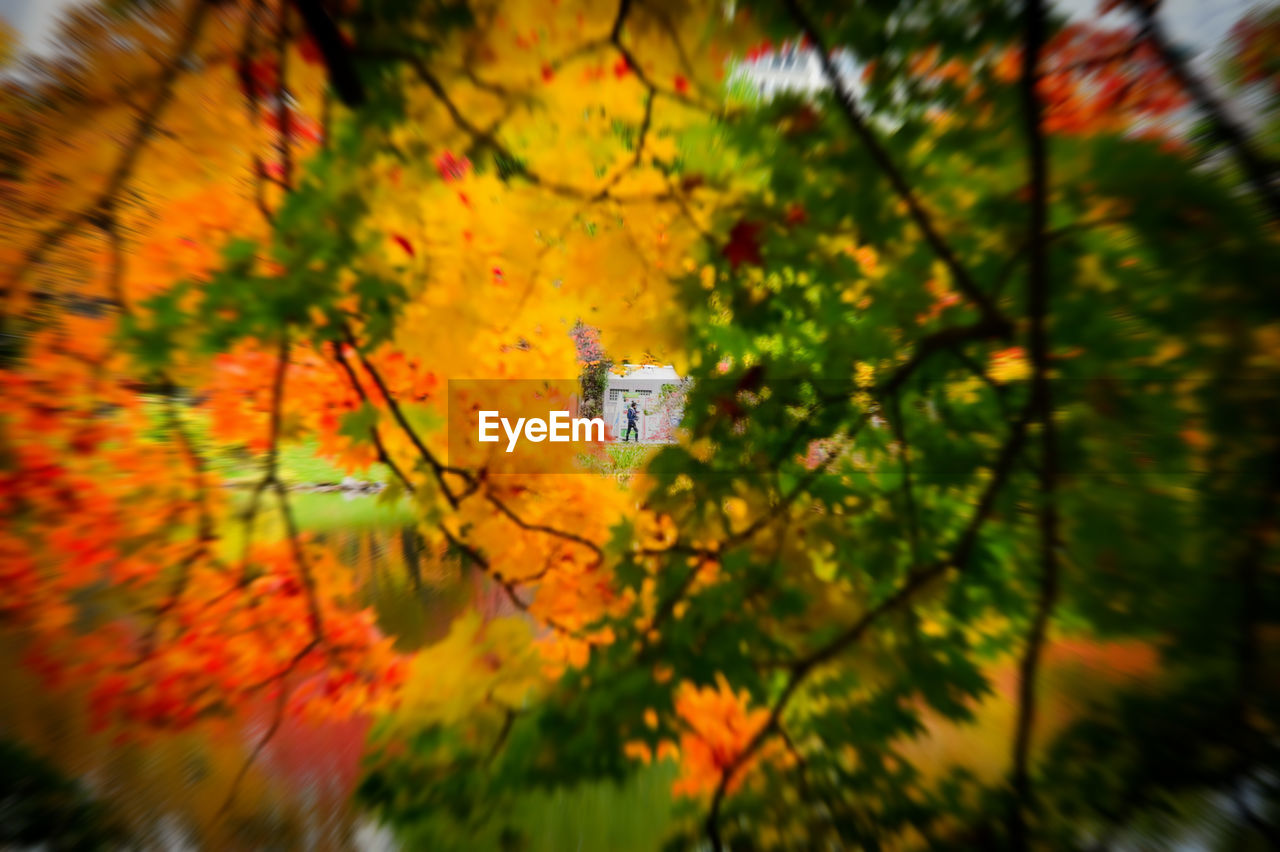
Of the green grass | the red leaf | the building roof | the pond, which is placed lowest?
the pond

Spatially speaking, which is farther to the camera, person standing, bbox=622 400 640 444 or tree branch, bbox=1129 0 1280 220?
person standing, bbox=622 400 640 444

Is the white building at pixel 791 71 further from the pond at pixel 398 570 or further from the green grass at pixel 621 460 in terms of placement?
the pond at pixel 398 570

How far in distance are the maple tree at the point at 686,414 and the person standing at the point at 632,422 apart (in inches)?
2.3

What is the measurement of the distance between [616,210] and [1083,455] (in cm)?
70

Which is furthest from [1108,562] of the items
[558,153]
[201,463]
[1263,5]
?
[201,463]

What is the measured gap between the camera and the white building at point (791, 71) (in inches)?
24.8

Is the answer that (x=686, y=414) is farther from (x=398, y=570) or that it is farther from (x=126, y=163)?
(x=126, y=163)

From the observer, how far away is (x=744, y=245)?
69cm

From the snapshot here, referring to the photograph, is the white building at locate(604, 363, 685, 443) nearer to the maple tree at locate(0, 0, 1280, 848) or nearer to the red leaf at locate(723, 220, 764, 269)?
the maple tree at locate(0, 0, 1280, 848)

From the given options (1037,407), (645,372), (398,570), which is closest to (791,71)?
(645,372)

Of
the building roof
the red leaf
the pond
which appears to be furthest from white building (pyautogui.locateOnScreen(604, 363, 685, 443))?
the pond

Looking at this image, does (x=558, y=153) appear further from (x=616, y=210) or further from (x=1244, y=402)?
(x=1244, y=402)

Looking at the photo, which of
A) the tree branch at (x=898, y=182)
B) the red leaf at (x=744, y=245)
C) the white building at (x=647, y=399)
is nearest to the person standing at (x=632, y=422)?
the white building at (x=647, y=399)

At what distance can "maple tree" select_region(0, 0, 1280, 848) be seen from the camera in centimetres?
60
